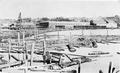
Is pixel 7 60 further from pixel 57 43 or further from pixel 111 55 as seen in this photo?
pixel 111 55

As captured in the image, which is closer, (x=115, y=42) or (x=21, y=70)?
(x=21, y=70)

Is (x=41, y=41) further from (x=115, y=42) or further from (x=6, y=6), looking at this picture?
(x=115, y=42)

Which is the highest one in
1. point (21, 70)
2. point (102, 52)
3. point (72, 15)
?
point (72, 15)

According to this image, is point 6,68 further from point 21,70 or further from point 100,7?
point 100,7

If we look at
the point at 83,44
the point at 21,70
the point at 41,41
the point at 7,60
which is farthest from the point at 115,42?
the point at 7,60

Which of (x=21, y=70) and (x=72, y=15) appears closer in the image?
(x=21, y=70)

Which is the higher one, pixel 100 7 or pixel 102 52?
pixel 100 7

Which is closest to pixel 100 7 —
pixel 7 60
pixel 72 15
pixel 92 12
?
pixel 92 12
